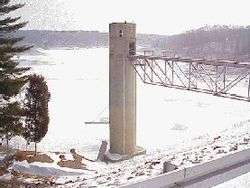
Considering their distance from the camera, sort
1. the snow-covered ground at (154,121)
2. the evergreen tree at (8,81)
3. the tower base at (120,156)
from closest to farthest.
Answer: the evergreen tree at (8,81), the tower base at (120,156), the snow-covered ground at (154,121)

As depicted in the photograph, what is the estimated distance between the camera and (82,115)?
1699 inches

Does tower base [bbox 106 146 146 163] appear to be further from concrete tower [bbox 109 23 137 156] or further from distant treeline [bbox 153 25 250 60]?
distant treeline [bbox 153 25 250 60]

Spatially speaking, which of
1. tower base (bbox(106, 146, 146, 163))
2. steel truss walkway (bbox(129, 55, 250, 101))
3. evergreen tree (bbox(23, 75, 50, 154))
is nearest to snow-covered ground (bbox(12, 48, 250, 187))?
tower base (bbox(106, 146, 146, 163))

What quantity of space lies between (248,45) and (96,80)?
203 feet

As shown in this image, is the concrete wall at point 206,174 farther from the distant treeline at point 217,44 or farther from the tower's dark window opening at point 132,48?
the distant treeline at point 217,44

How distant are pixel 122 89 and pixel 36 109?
740 cm

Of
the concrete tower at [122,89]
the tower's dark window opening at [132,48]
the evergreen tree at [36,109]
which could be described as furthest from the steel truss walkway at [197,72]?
the evergreen tree at [36,109]

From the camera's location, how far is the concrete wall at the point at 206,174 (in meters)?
5.12

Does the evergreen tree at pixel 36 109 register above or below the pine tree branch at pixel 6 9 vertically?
below

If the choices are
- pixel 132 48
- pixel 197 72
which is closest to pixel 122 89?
pixel 132 48

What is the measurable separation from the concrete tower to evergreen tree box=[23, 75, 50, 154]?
564cm

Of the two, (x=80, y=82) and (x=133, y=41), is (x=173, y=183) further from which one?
(x=80, y=82)

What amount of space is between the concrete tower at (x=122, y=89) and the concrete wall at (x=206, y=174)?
21.1 metres

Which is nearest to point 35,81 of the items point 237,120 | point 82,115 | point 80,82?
point 82,115
